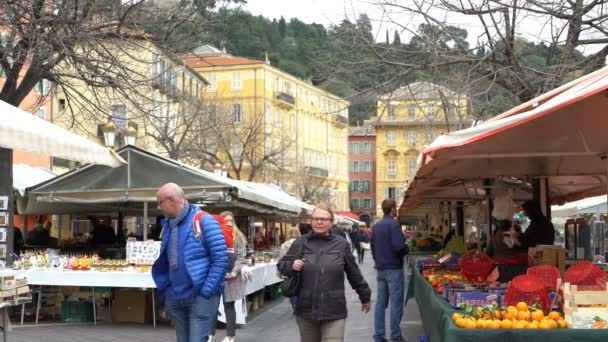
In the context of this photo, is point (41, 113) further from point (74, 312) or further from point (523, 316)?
point (523, 316)

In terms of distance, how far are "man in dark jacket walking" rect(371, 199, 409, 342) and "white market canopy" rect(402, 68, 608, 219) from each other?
86cm

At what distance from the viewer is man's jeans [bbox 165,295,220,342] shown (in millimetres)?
6805

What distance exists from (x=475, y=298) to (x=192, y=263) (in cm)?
231

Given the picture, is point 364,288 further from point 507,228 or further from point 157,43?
point 157,43

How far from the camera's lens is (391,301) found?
1102 cm

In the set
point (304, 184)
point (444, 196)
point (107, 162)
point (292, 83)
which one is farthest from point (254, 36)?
point (107, 162)

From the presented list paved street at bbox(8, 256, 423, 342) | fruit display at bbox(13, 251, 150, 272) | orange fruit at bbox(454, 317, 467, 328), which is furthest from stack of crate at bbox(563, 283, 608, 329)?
fruit display at bbox(13, 251, 150, 272)

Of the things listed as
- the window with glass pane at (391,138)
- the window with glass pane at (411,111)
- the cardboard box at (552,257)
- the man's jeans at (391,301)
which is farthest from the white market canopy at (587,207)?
the window with glass pane at (391,138)

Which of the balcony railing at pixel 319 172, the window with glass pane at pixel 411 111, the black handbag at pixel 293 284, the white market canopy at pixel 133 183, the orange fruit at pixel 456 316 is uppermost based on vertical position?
the balcony railing at pixel 319 172

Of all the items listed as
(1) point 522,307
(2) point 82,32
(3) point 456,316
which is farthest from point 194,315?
(2) point 82,32

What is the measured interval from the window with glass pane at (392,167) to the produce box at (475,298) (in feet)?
326

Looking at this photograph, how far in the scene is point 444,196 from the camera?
17.9 m

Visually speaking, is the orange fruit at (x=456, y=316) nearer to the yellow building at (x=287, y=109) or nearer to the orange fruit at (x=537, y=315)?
the orange fruit at (x=537, y=315)

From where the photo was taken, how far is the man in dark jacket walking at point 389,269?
10852 millimetres
